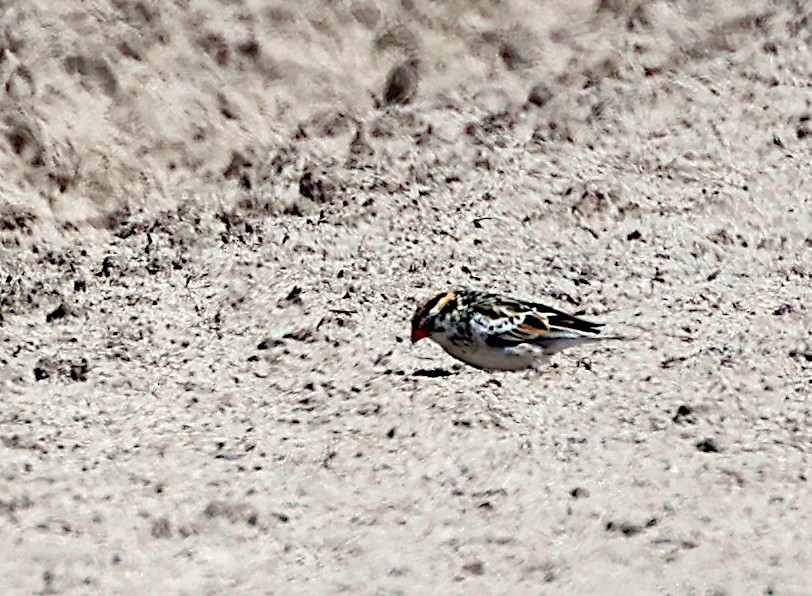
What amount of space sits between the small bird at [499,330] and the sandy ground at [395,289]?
19 centimetres

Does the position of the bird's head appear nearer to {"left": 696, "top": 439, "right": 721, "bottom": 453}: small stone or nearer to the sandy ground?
the sandy ground

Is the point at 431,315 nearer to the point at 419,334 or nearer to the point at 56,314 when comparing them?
the point at 419,334

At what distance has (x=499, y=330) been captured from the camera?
Answer: 8508 millimetres

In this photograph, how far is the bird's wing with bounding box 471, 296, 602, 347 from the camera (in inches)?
335

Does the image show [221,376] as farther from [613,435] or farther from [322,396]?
[613,435]

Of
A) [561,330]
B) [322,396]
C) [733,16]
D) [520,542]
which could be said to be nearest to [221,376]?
Result: [322,396]

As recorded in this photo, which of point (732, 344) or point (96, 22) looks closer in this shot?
point (732, 344)

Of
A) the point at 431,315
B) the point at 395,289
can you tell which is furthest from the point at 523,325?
the point at 395,289

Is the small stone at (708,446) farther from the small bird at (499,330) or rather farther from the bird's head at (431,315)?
the bird's head at (431,315)

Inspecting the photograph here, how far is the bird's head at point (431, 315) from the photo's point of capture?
8719 mm

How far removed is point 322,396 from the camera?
344 inches

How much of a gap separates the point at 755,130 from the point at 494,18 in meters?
2.02

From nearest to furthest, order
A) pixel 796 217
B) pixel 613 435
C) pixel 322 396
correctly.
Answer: pixel 613 435 → pixel 322 396 → pixel 796 217

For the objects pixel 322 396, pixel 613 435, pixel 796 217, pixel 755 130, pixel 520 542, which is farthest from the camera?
pixel 755 130
